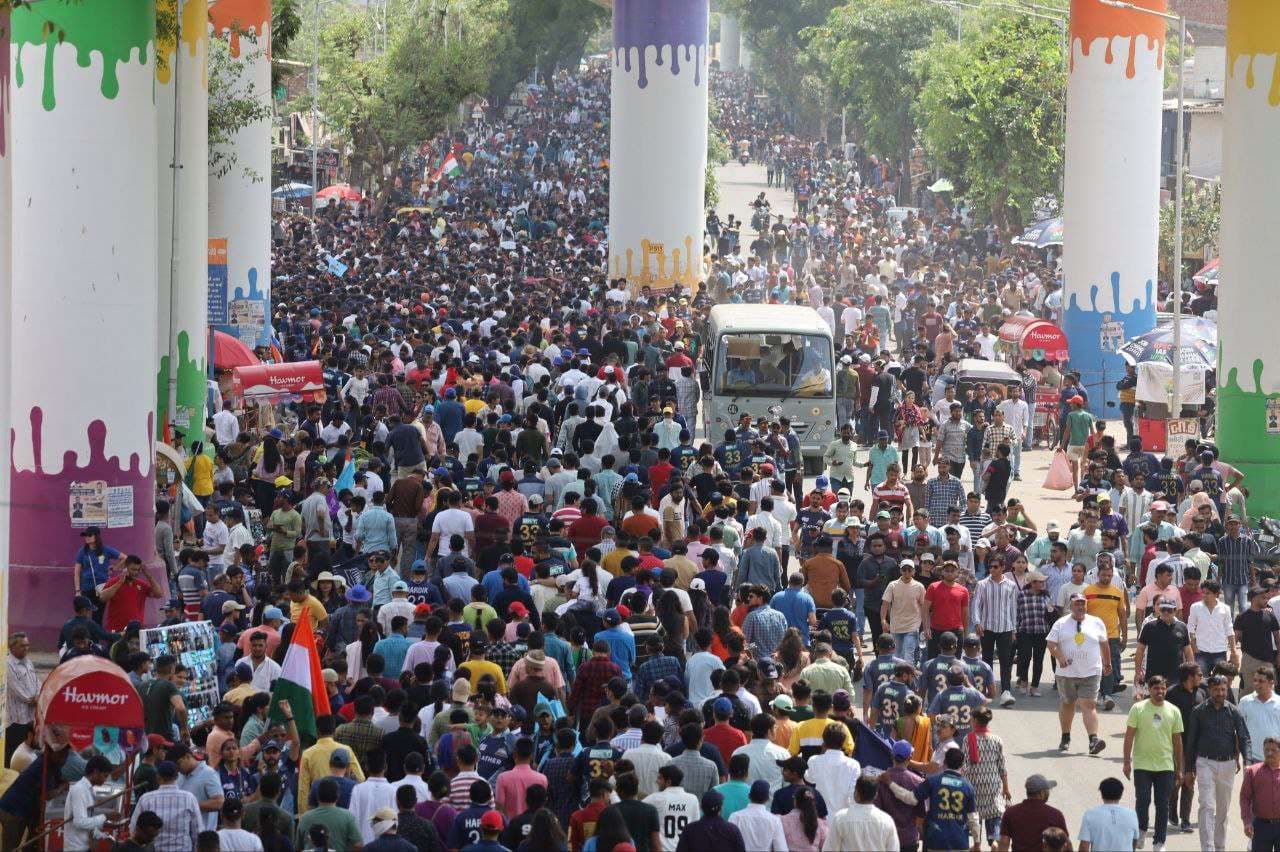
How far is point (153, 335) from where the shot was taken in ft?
65.0

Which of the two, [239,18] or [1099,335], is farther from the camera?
[1099,335]

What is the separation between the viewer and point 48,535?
63.7ft

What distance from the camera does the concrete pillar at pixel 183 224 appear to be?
25.0 m

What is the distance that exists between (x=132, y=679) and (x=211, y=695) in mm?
712

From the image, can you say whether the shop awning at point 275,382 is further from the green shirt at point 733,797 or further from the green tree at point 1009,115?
the green tree at point 1009,115

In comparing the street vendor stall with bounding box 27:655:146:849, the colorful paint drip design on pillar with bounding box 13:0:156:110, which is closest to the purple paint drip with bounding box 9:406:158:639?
the colorful paint drip design on pillar with bounding box 13:0:156:110

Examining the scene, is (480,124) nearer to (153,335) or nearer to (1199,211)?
(1199,211)

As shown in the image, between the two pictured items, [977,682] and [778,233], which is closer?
[977,682]

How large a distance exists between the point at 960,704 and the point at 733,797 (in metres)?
2.43

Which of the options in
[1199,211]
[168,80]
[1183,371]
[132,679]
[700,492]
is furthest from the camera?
[1199,211]

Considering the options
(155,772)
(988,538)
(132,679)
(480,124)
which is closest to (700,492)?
(988,538)

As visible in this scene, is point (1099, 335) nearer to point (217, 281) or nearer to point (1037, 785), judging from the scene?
point (217, 281)

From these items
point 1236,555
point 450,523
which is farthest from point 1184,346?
point 450,523

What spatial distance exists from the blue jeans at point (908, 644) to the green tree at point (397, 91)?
157 feet
